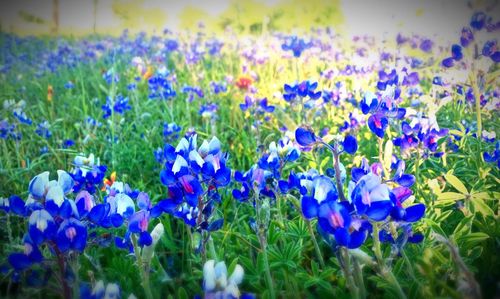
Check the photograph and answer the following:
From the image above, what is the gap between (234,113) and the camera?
347cm

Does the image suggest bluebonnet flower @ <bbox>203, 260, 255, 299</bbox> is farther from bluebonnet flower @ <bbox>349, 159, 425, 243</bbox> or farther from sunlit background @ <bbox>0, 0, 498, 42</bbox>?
sunlit background @ <bbox>0, 0, 498, 42</bbox>

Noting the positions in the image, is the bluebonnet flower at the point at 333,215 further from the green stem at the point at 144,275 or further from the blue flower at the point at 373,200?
the green stem at the point at 144,275

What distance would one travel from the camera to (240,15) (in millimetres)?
4633

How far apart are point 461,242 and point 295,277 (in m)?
0.64

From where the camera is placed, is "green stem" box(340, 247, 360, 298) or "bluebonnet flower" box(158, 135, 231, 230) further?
"bluebonnet flower" box(158, 135, 231, 230)

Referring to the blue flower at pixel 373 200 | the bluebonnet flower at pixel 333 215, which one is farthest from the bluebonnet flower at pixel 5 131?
the blue flower at pixel 373 200

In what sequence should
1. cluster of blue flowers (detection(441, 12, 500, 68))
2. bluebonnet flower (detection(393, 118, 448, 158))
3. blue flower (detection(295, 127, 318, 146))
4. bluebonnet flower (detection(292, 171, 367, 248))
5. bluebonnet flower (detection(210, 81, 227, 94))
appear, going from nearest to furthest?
bluebonnet flower (detection(292, 171, 367, 248)) < blue flower (detection(295, 127, 318, 146)) < bluebonnet flower (detection(393, 118, 448, 158)) < cluster of blue flowers (detection(441, 12, 500, 68)) < bluebonnet flower (detection(210, 81, 227, 94))

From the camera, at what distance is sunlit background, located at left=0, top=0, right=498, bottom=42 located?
4.18 m

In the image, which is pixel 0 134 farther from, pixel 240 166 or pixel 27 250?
pixel 27 250

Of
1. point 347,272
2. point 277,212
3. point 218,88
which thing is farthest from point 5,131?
point 347,272

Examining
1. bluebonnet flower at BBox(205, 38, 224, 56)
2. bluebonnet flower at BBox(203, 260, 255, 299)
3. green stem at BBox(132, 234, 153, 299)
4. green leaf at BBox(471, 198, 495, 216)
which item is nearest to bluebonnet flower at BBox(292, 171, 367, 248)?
bluebonnet flower at BBox(203, 260, 255, 299)

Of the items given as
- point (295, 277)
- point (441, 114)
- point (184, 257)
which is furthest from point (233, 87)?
point (295, 277)

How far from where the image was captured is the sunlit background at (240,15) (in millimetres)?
4176

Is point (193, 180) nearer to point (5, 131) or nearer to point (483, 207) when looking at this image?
point (483, 207)
